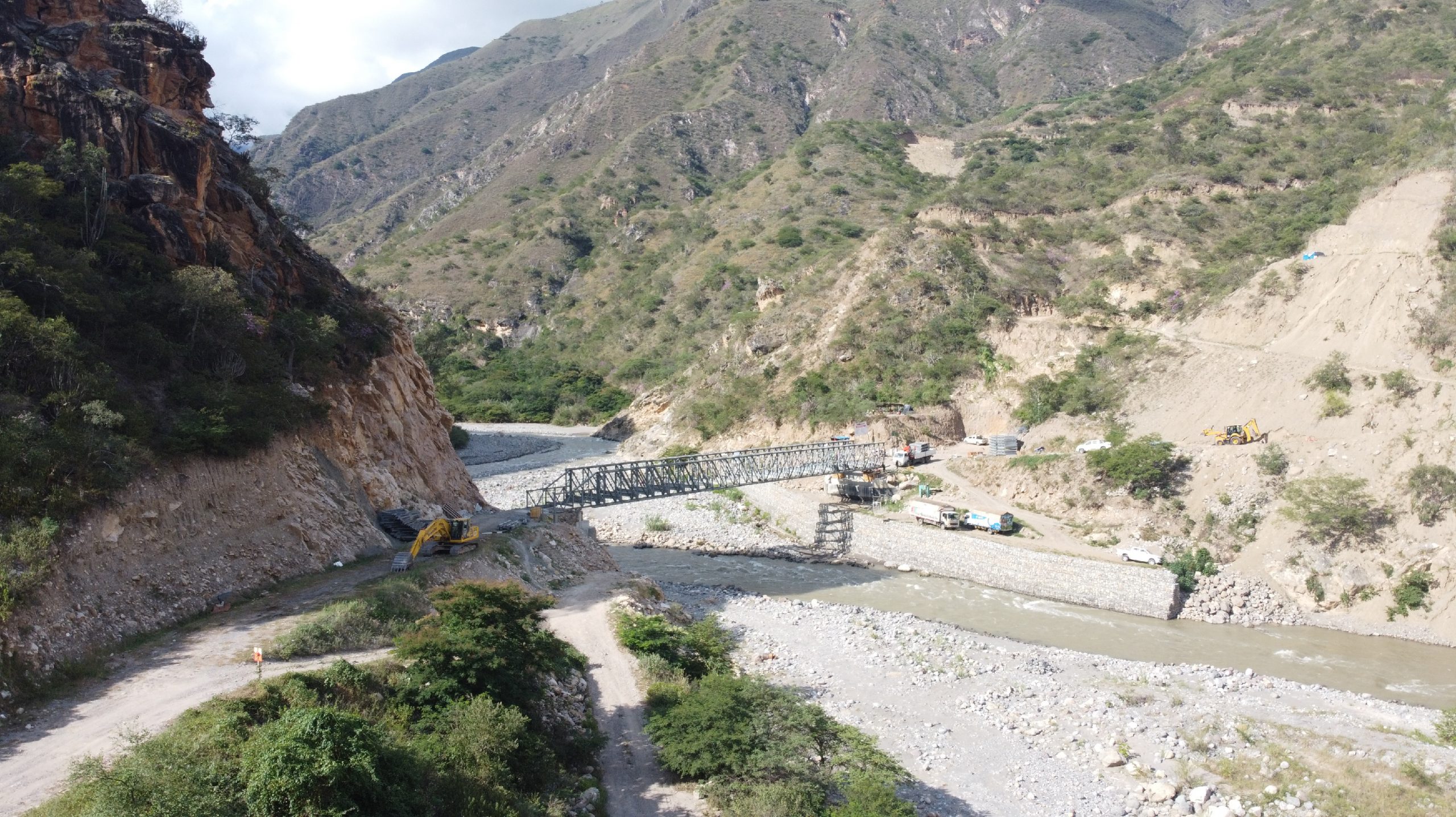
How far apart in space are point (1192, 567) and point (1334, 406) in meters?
10.2

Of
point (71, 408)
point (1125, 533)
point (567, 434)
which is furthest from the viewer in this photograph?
point (567, 434)

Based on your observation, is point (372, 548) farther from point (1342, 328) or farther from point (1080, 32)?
point (1080, 32)

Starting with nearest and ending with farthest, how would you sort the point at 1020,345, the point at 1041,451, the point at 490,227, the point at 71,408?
the point at 71,408, the point at 1041,451, the point at 1020,345, the point at 490,227

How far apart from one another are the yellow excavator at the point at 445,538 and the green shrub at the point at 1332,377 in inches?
1347

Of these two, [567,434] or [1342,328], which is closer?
[1342,328]

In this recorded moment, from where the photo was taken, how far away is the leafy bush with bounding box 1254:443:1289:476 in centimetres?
3175

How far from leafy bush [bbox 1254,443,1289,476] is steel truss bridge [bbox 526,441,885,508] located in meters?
16.2

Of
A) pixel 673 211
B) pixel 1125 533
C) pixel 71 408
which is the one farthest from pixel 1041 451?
pixel 673 211

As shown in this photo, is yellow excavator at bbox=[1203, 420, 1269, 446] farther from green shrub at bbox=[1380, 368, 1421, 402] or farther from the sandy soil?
the sandy soil

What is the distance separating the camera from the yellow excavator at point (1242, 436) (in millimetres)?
34125

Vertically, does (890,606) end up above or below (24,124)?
below

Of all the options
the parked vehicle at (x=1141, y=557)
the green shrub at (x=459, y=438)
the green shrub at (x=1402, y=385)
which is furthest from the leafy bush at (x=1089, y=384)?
the green shrub at (x=459, y=438)

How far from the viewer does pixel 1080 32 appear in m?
130

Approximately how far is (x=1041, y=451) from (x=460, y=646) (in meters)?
33.2
